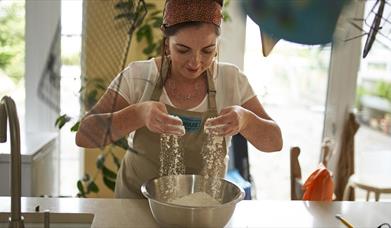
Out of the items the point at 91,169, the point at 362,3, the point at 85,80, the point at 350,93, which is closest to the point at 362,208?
the point at 362,3

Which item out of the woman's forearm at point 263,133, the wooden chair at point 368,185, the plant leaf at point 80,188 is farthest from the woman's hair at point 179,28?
the wooden chair at point 368,185

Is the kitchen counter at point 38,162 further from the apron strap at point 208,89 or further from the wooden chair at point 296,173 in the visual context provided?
the wooden chair at point 296,173

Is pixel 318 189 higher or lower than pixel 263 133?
lower

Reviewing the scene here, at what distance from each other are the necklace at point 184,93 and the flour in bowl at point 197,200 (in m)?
0.23

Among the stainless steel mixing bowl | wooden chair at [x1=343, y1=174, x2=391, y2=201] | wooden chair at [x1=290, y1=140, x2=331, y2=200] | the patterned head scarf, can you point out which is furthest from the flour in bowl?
wooden chair at [x1=343, y1=174, x2=391, y2=201]

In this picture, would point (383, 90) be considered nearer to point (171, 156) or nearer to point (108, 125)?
point (171, 156)

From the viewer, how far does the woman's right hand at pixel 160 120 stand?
770 millimetres

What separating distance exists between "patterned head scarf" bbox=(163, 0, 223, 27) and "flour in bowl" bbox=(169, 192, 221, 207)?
1.18 feet

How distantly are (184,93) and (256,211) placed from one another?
1.09 ft

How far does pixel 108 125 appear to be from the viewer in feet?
2.69

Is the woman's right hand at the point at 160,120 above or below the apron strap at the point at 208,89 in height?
below

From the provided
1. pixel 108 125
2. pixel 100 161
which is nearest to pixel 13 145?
pixel 108 125

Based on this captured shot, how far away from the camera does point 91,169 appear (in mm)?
1592

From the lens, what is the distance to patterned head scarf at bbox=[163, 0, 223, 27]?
0.74m
